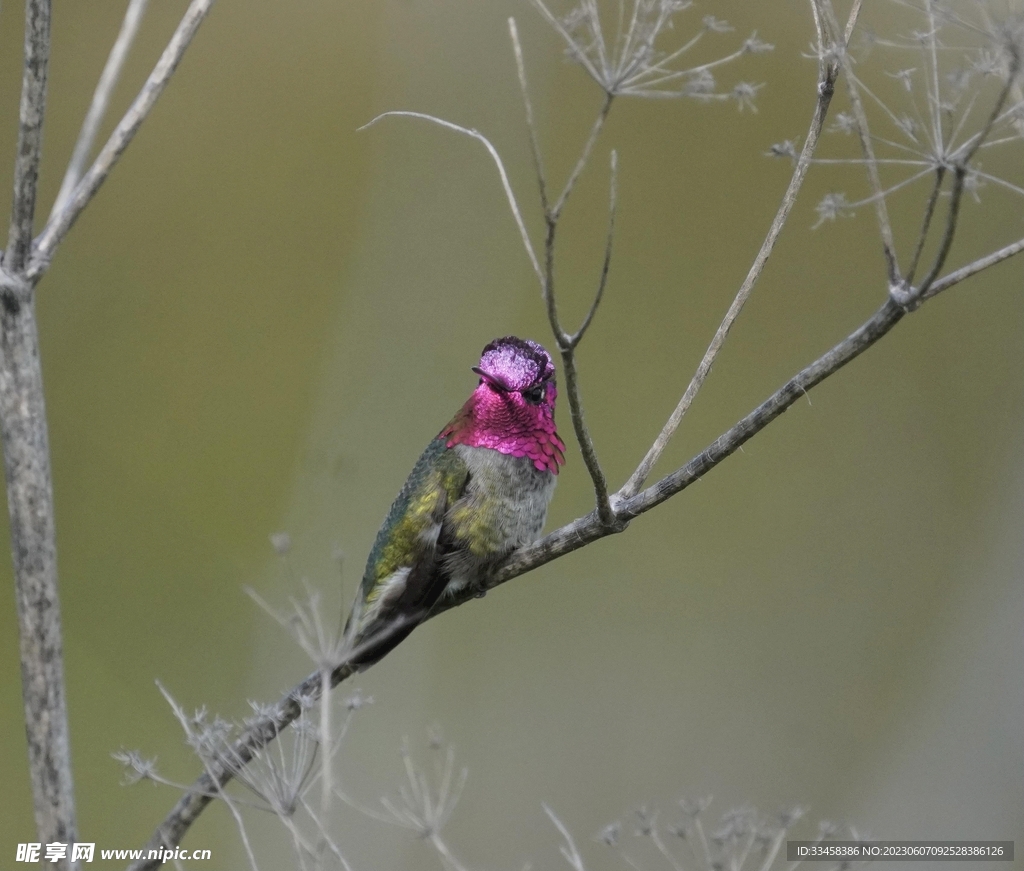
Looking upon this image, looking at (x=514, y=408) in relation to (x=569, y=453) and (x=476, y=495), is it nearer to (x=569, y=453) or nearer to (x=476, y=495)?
(x=476, y=495)

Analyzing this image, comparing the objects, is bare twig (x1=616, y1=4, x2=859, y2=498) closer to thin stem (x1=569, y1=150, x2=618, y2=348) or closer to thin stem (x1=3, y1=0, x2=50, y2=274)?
thin stem (x1=569, y1=150, x2=618, y2=348)

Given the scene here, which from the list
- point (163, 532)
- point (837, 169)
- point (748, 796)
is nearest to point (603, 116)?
point (837, 169)

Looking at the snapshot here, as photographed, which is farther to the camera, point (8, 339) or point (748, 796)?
point (748, 796)

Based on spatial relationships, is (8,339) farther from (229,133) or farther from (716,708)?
(716,708)

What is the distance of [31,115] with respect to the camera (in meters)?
0.81

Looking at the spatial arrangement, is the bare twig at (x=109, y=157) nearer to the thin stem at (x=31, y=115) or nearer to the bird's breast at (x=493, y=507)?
the thin stem at (x=31, y=115)

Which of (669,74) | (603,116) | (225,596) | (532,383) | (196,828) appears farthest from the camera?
(225,596)

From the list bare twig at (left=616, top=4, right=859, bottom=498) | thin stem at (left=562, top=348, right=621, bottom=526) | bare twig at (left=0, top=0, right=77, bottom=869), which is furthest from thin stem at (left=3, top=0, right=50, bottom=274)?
bare twig at (left=616, top=4, right=859, bottom=498)

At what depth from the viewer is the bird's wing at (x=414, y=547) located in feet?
4.86

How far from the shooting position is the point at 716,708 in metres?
2.79

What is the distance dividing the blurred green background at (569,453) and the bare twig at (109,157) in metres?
1.71

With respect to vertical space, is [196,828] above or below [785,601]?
below

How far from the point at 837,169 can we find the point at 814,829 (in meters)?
1.69

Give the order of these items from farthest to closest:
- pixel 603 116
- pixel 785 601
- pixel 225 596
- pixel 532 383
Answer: pixel 785 601 < pixel 225 596 < pixel 532 383 < pixel 603 116
